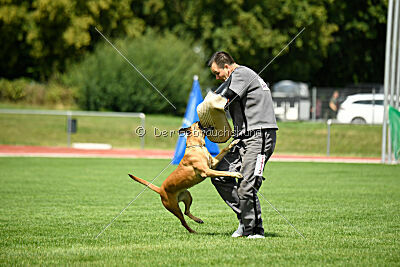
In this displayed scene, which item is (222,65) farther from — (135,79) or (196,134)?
(135,79)

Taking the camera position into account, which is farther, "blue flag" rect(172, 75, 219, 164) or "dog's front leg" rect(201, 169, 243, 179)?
"blue flag" rect(172, 75, 219, 164)

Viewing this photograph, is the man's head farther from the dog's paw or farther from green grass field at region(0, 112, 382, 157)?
green grass field at region(0, 112, 382, 157)

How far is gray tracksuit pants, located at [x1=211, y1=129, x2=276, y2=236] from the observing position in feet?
21.1

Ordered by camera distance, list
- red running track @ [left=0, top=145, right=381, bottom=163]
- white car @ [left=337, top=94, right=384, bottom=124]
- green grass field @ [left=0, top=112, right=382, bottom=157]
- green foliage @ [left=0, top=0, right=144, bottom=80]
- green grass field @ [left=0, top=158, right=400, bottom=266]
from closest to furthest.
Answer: green grass field @ [left=0, top=158, right=400, bottom=266] → red running track @ [left=0, top=145, right=381, bottom=163] → white car @ [left=337, top=94, right=384, bottom=124] → green grass field @ [left=0, top=112, right=382, bottom=157] → green foliage @ [left=0, top=0, right=144, bottom=80]

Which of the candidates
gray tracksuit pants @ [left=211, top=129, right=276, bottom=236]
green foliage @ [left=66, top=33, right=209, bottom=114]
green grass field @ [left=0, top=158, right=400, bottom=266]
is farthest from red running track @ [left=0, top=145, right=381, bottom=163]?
gray tracksuit pants @ [left=211, top=129, right=276, bottom=236]

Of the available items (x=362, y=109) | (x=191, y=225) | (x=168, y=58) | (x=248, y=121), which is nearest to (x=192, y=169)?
(x=248, y=121)

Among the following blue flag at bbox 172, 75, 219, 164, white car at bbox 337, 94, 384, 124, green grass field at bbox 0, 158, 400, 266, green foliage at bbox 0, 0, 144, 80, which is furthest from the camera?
green foliage at bbox 0, 0, 144, 80

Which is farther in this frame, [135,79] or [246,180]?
[135,79]

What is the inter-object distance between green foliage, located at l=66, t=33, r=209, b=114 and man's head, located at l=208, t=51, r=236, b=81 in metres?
26.8

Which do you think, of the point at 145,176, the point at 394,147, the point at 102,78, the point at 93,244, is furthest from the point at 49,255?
the point at 102,78

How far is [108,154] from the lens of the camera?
2323 centimetres

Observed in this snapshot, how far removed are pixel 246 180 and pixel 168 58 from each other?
93.6 feet

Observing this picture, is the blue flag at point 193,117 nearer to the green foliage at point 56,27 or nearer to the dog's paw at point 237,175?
the dog's paw at point 237,175

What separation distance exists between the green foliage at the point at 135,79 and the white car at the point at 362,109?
10.9 m
